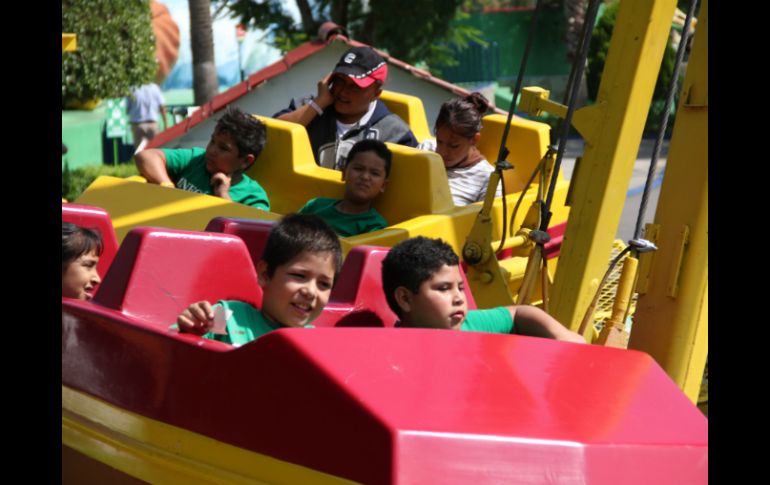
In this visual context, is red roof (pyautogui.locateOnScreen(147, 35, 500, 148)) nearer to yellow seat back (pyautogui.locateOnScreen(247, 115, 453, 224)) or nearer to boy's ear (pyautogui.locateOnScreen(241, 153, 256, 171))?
yellow seat back (pyautogui.locateOnScreen(247, 115, 453, 224))

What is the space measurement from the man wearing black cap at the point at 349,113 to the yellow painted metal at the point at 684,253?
8.36 feet

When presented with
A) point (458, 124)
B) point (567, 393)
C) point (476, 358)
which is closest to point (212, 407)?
point (476, 358)

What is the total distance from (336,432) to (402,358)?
0.27 m

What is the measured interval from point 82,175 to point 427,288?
11.2m

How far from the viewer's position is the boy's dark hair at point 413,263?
11.0ft

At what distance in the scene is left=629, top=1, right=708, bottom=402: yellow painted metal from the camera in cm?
351

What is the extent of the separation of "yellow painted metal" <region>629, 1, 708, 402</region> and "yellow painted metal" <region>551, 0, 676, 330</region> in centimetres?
13

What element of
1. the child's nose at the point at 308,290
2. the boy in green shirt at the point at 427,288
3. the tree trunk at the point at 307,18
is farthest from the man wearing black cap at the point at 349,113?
the tree trunk at the point at 307,18

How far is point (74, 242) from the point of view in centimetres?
362

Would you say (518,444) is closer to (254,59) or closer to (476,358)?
(476,358)

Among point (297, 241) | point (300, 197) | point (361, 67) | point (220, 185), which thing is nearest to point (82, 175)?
point (361, 67)

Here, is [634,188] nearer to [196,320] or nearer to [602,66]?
[602,66]

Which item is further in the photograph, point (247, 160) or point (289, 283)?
point (247, 160)

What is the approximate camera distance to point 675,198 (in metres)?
3.58
